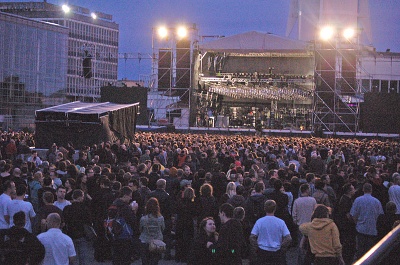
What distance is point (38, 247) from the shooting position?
5949 mm

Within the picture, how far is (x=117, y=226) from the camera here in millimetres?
8375

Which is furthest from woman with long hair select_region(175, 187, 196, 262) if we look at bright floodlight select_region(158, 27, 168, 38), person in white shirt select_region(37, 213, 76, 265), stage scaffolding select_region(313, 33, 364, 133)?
bright floodlight select_region(158, 27, 168, 38)

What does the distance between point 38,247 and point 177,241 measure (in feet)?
16.3

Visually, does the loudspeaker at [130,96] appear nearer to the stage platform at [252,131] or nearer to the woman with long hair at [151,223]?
the stage platform at [252,131]

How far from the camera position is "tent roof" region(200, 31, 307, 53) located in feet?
136

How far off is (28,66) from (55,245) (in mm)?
54598

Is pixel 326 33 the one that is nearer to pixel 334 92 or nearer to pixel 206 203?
pixel 334 92

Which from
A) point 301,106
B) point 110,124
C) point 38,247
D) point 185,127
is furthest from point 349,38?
point 38,247

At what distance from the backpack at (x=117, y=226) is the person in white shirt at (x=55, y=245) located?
192cm

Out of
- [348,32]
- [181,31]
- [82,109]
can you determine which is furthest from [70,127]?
[348,32]

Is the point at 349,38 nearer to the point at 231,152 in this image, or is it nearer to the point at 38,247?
the point at 231,152

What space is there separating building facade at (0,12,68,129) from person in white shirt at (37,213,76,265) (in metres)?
45.6

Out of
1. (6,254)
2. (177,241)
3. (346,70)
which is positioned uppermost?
(346,70)

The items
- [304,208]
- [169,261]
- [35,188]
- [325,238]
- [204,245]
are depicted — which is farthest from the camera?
[169,261]
